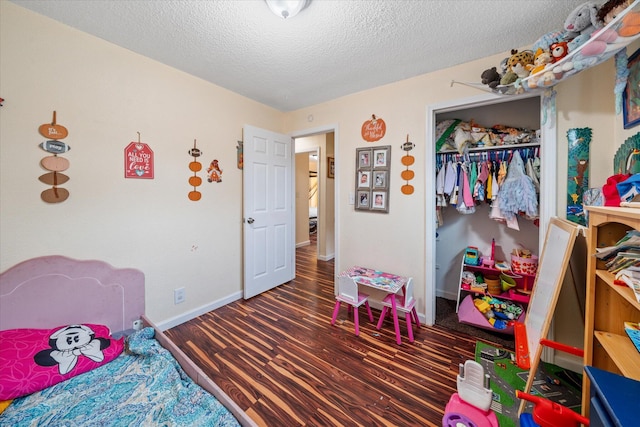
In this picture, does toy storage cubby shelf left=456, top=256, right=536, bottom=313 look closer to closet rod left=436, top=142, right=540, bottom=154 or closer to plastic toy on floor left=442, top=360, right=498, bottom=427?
closet rod left=436, top=142, right=540, bottom=154

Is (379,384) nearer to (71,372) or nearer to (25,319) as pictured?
(71,372)

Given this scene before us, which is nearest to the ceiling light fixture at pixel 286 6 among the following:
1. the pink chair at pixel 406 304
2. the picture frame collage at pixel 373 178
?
the picture frame collage at pixel 373 178

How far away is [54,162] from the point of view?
61.4 inches

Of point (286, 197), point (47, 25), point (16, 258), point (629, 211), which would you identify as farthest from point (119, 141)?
point (629, 211)

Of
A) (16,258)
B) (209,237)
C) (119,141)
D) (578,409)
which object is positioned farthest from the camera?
(209,237)

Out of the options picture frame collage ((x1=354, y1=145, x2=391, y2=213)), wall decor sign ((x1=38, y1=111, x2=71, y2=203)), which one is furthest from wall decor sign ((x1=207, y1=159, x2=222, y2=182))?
picture frame collage ((x1=354, y1=145, x2=391, y2=213))

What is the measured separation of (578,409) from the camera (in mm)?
1264

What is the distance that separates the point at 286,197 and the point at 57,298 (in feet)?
7.18

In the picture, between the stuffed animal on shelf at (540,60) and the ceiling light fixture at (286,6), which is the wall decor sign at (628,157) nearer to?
the stuffed animal on shelf at (540,60)

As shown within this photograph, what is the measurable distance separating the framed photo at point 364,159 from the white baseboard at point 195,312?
2001mm

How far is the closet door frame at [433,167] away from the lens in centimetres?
167

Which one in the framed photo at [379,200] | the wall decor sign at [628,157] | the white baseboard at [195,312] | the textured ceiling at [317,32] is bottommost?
the white baseboard at [195,312]

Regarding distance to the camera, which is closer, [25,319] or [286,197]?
[25,319]

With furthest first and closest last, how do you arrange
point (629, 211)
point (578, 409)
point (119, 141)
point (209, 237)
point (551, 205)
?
point (209, 237)
point (119, 141)
point (551, 205)
point (578, 409)
point (629, 211)
